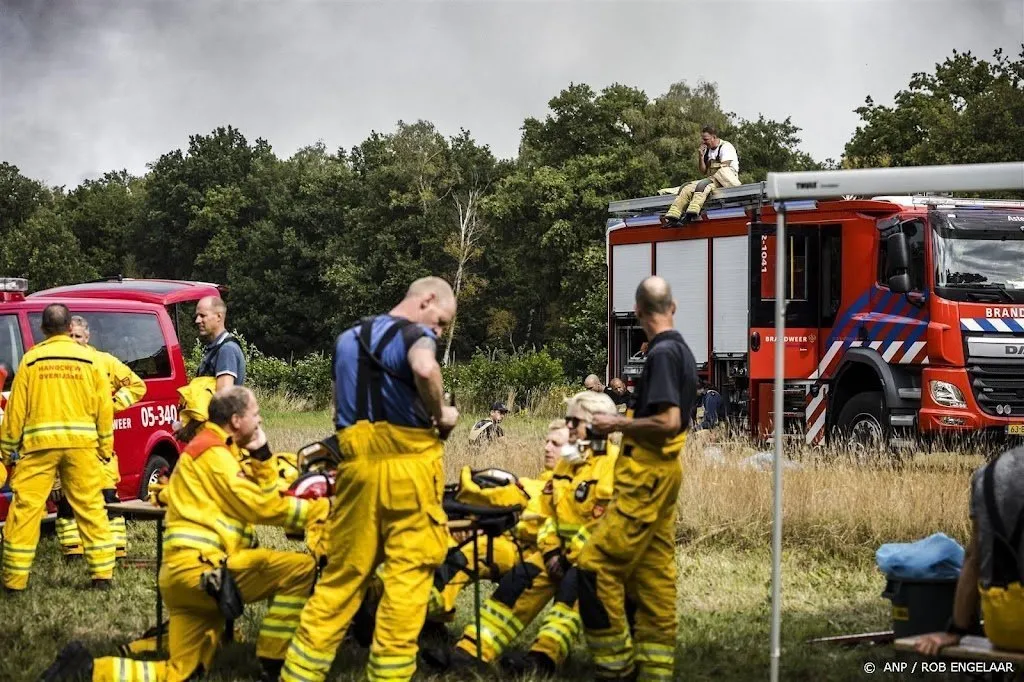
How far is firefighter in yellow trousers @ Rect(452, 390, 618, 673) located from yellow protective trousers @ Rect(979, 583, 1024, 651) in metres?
1.85

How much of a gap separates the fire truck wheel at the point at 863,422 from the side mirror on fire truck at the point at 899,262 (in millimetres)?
1228

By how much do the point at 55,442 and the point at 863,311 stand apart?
28.2 ft

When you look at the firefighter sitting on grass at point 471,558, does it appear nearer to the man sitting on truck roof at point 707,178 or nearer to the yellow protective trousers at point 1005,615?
the yellow protective trousers at point 1005,615

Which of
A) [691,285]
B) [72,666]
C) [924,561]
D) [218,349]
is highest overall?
[691,285]

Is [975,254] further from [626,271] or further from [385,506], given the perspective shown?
[385,506]

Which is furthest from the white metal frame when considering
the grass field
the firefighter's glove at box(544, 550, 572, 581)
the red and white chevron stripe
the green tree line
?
the green tree line

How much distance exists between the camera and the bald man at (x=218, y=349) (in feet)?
27.8

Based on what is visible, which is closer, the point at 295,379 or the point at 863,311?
the point at 863,311

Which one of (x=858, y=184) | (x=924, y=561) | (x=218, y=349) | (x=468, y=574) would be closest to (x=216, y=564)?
(x=468, y=574)

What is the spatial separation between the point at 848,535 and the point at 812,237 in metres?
5.70

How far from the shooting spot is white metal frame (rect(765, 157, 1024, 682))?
17.2 feet

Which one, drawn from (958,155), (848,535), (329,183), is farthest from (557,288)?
(848,535)

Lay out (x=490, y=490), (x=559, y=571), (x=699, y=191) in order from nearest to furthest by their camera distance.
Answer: (x=559, y=571), (x=490, y=490), (x=699, y=191)

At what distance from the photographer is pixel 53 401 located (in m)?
8.16
